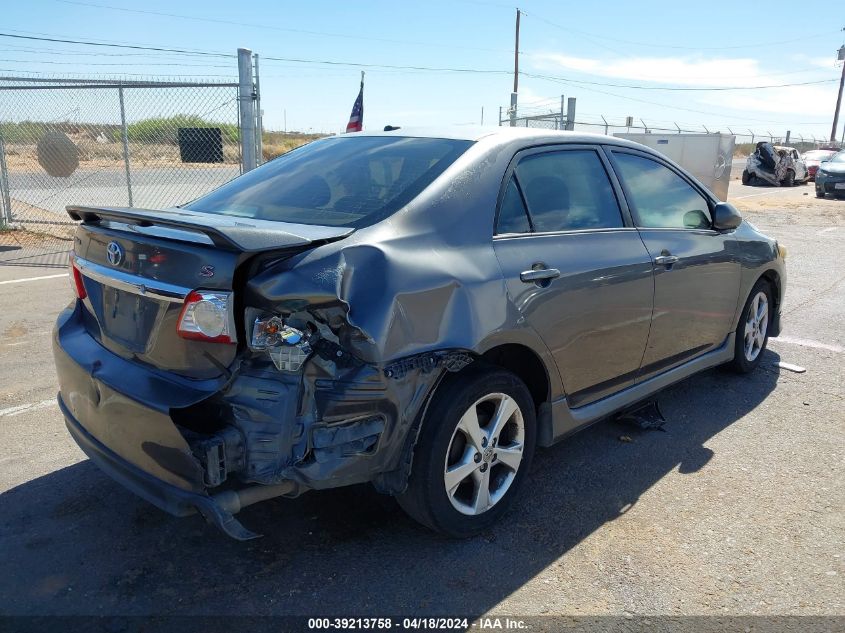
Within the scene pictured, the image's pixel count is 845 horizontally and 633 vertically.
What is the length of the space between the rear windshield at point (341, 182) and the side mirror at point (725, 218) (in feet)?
6.36

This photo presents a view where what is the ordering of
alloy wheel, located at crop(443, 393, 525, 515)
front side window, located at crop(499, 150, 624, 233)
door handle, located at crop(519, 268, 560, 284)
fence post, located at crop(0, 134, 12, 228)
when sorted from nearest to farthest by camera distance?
alloy wheel, located at crop(443, 393, 525, 515) → door handle, located at crop(519, 268, 560, 284) → front side window, located at crop(499, 150, 624, 233) → fence post, located at crop(0, 134, 12, 228)

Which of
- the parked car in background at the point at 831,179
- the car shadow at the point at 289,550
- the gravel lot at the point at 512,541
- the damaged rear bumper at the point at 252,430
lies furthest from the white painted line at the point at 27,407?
the parked car in background at the point at 831,179

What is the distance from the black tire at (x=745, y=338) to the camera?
A: 4.93 m

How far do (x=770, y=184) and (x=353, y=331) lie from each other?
1172 inches

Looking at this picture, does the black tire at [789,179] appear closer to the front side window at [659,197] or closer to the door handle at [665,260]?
the front side window at [659,197]

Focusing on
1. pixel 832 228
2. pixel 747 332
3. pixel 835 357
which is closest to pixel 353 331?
pixel 747 332

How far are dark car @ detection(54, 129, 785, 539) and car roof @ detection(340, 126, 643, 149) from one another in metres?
0.02

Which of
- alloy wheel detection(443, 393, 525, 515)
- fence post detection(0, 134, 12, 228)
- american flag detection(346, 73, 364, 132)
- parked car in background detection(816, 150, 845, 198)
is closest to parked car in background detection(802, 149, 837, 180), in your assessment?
parked car in background detection(816, 150, 845, 198)

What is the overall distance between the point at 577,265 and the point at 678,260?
98cm

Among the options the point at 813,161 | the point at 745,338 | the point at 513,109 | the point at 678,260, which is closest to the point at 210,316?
the point at 678,260

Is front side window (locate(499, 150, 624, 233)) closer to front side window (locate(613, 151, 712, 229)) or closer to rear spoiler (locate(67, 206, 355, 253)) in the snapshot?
front side window (locate(613, 151, 712, 229))

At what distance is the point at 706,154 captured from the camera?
17.9m

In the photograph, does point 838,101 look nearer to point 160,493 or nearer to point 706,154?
point 706,154

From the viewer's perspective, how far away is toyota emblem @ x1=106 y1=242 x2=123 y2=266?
2.71 meters
